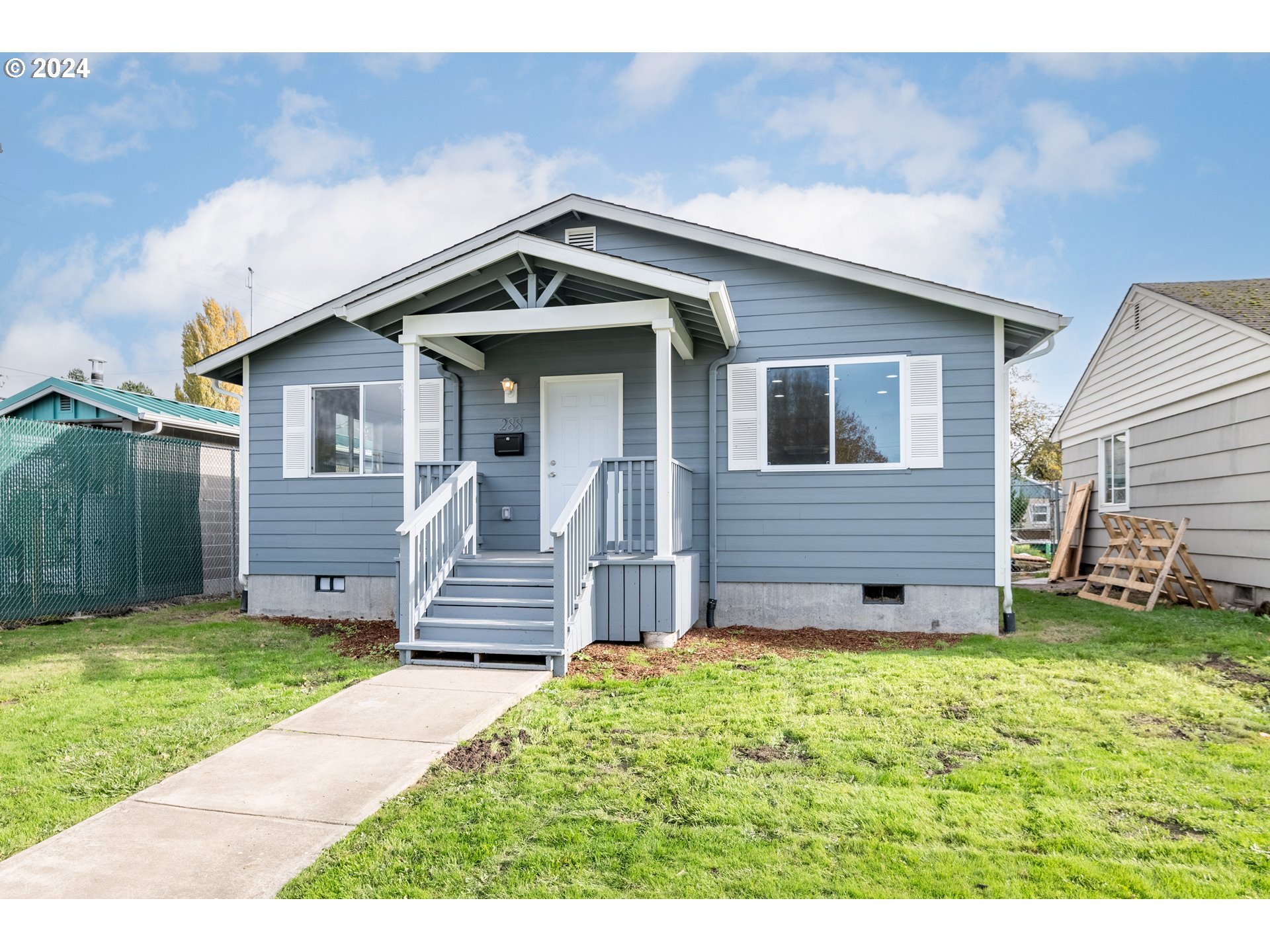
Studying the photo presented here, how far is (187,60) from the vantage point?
13.5 m

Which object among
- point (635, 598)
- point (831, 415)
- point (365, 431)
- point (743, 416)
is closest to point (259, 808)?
point (635, 598)

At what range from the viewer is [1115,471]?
451 inches

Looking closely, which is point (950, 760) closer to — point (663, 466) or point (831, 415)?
point (663, 466)

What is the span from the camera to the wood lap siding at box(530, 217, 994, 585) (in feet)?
23.1

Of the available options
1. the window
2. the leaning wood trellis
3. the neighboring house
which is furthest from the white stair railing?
the window

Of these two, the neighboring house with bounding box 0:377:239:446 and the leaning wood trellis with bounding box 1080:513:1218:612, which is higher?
the neighboring house with bounding box 0:377:239:446

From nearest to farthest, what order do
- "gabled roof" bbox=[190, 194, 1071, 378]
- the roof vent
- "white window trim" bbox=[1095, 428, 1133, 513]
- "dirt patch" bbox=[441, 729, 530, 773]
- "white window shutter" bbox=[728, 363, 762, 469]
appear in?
"dirt patch" bbox=[441, 729, 530, 773] → "gabled roof" bbox=[190, 194, 1071, 378] → "white window shutter" bbox=[728, 363, 762, 469] → the roof vent → "white window trim" bbox=[1095, 428, 1133, 513]

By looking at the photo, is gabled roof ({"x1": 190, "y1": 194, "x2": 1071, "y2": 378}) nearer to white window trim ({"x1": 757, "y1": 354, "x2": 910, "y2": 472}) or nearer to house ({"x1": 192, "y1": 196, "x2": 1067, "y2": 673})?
house ({"x1": 192, "y1": 196, "x2": 1067, "y2": 673})

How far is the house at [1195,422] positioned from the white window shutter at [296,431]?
1035cm

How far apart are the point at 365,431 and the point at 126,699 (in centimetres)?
432

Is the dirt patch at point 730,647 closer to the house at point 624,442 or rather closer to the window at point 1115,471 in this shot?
the house at point 624,442

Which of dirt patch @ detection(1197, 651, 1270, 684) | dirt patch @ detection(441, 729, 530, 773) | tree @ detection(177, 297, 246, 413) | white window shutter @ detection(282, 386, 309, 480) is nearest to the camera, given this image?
dirt patch @ detection(441, 729, 530, 773)

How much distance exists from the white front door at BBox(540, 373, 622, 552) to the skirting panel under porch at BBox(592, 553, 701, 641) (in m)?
1.63

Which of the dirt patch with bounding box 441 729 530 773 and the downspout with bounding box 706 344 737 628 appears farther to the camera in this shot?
the downspout with bounding box 706 344 737 628
